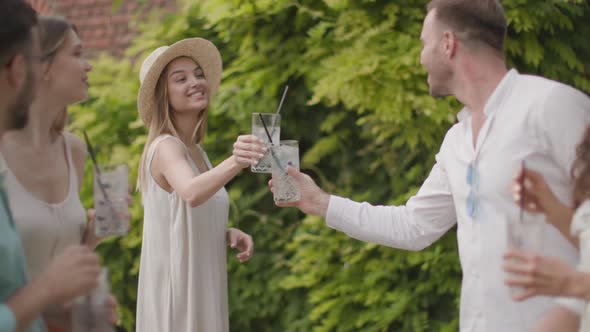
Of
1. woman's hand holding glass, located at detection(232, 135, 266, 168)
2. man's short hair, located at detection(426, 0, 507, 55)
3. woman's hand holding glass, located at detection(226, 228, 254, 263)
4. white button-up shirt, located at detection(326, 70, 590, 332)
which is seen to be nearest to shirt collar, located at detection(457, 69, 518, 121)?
white button-up shirt, located at detection(326, 70, 590, 332)

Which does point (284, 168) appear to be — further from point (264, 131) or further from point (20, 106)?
point (20, 106)

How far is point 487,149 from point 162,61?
4.97ft

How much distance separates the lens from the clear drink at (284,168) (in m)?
3.19

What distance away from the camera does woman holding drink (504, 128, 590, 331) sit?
75.8 inches

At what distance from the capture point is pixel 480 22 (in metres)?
2.98

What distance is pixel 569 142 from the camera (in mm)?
2574

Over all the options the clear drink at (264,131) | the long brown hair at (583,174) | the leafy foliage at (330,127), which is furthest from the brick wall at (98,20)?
the long brown hair at (583,174)

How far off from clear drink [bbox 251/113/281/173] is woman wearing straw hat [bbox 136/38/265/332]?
296mm

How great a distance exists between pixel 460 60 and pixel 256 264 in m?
2.70

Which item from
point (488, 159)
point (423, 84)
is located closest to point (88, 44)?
point (423, 84)

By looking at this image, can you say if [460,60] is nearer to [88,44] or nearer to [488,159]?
[488,159]

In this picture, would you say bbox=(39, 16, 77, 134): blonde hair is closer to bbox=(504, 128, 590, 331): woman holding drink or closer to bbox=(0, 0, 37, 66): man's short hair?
bbox=(0, 0, 37, 66): man's short hair

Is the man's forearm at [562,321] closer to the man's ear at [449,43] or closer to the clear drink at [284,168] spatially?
the man's ear at [449,43]

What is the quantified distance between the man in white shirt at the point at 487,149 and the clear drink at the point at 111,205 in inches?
35.9
